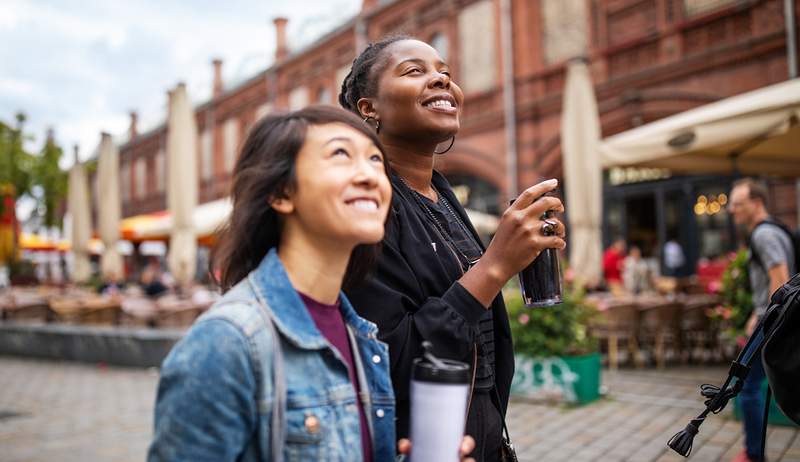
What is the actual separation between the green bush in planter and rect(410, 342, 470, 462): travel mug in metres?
4.79

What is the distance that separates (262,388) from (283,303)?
17 cm

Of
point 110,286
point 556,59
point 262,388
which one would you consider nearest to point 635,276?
point 556,59

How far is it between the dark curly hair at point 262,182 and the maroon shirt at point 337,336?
0.17m

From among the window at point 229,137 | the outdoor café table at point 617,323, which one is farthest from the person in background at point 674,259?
the window at point 229,137

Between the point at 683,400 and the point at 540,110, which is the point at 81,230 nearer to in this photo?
the point at 540,110

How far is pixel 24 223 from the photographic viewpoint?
28.9m

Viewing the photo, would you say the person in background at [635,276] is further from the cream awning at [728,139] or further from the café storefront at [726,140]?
the cream awning at [728,139]

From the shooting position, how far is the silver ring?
4.53ft

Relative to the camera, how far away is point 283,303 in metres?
1.18

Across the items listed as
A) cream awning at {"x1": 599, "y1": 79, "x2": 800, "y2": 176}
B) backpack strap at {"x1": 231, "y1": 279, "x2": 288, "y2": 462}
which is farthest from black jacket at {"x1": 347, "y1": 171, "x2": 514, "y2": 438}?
cream awning at {"x1": 599, "y1": 79, "x2": 800, "y2": 176}

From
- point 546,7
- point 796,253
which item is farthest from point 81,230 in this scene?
point 796,253

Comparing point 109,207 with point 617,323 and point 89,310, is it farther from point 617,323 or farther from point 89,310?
point 617,323

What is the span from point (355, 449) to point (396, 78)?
932mm

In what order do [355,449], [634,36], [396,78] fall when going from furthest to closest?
[634,36]
[396,78]
[355,449]
